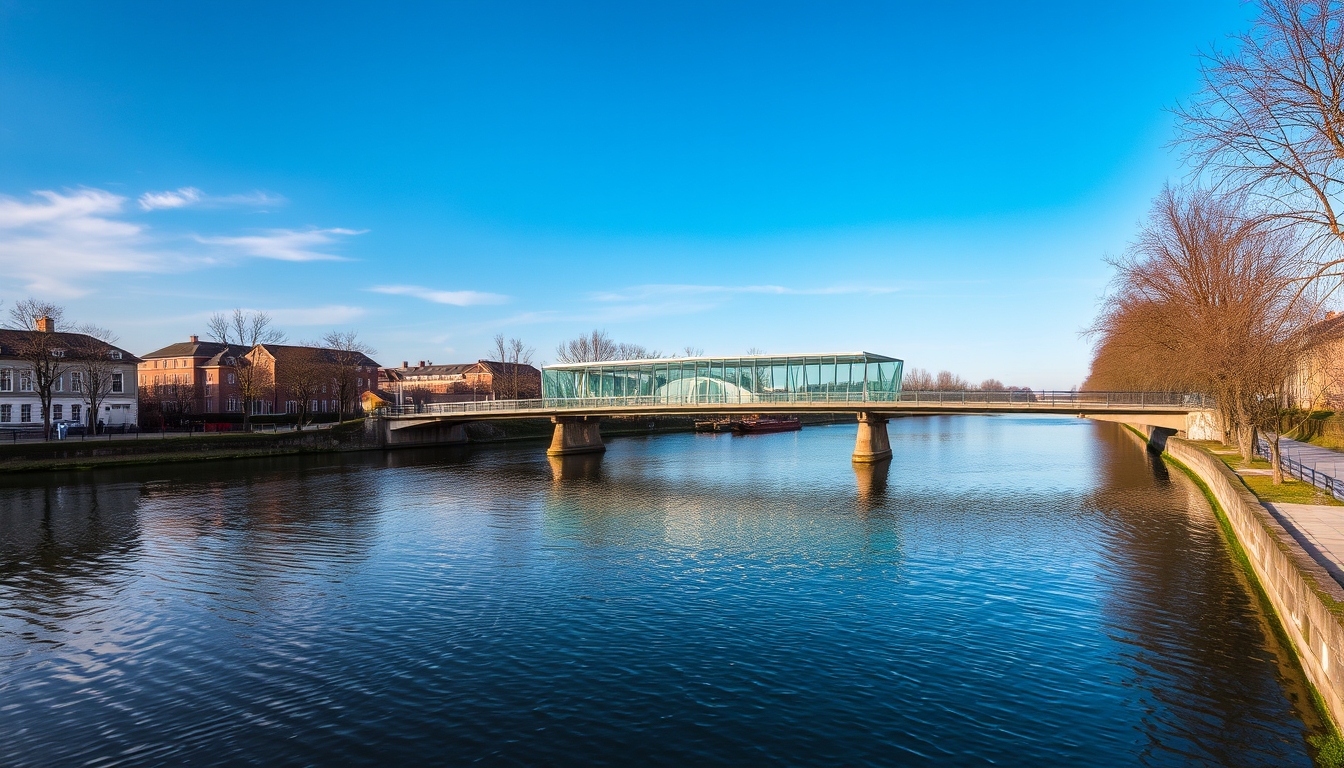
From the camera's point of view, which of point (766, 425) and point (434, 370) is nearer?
point (766, 425)

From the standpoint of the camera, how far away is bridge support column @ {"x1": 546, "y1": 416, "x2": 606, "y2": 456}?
6700 centimetres

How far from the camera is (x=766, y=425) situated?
347 feet

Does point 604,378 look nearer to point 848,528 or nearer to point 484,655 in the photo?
point 848,528

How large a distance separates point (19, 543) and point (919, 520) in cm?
3658

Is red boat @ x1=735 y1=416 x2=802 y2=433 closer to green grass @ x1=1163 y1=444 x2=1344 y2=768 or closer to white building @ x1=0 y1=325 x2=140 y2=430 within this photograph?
white building @ x1=0 y1=325 x2=140 y2=430

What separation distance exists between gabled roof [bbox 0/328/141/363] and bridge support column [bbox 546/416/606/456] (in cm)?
4534

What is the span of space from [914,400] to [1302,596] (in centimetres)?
3846

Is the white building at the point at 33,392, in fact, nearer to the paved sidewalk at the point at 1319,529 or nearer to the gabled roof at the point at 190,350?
the gabled roof at the point at 190,350

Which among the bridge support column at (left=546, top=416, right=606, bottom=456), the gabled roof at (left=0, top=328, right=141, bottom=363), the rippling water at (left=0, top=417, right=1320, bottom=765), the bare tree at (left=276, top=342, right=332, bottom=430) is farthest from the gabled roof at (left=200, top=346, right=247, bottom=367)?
the rippling water at (left=0, top=417, right=1320, bottom=765)

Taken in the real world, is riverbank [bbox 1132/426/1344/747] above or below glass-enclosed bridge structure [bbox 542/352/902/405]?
below

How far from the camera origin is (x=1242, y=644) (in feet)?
50.2

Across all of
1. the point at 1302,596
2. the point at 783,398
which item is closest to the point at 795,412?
the point at 783,398

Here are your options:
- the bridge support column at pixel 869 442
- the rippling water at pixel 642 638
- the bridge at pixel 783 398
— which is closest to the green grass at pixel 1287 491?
the rippling water at pixel 642 638

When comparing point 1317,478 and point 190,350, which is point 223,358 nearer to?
point 190,350
